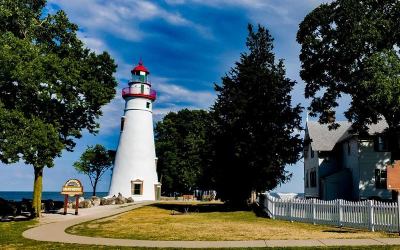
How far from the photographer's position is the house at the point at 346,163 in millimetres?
34875

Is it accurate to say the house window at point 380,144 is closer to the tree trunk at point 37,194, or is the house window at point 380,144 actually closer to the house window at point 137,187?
the house window at point 137,187

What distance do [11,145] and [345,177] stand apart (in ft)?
97.6

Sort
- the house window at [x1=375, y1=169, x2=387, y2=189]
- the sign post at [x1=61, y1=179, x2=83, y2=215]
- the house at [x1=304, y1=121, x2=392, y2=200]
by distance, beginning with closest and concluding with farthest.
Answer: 1. the sign post at [x1=61, y1=179, x2=83, y2=215]
2. the house window at [x1=375, y1=169, x2=387, y2=189]
3. the house at [x1=304, y1=121, x2=392, y2=200]

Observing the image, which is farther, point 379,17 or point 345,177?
point 345,177

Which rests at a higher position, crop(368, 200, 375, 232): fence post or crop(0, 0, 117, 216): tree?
crop(0, 0, 117, 216): tree

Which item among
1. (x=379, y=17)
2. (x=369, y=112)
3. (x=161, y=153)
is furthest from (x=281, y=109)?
(x=161, y=153)

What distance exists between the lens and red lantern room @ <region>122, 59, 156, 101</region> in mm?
50562

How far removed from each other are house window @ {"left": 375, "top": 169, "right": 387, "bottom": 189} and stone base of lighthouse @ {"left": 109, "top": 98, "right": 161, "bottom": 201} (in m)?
27.0

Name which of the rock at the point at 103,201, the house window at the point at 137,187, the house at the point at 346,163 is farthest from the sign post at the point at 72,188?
the house window at the point at 137,187

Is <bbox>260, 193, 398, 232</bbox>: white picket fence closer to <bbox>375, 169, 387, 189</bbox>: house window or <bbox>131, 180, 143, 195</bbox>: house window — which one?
<bbox>375, 169, 387, 189</bbox>: house window

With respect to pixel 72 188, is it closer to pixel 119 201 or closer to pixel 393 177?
pixel 119 201

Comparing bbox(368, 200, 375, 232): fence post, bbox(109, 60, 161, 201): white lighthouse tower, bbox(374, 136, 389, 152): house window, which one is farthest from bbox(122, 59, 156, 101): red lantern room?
bbox(368, 200, 375, 232): fence post

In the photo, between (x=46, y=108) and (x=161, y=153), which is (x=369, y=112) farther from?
(x=161, y=153)

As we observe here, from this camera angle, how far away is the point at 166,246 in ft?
43.0
